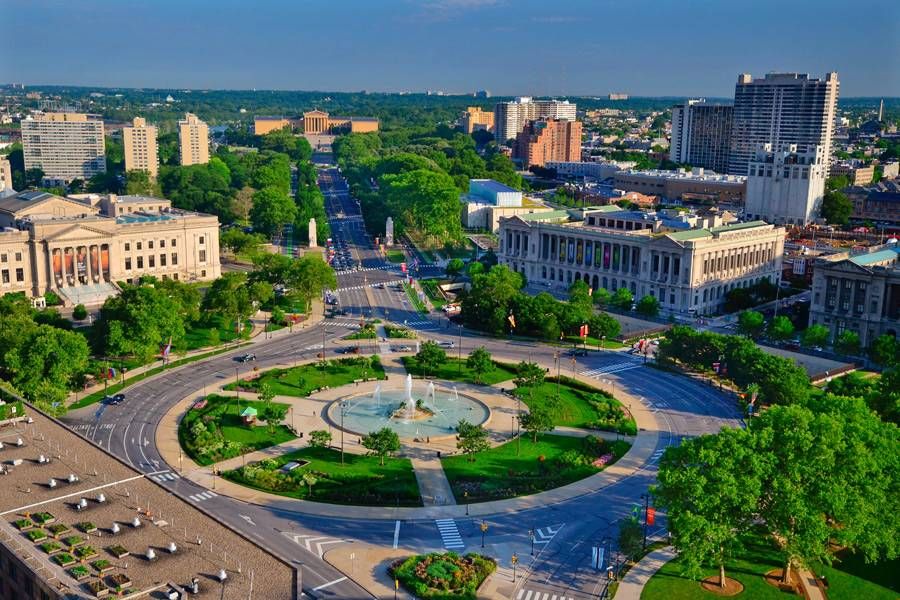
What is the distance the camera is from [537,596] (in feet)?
191

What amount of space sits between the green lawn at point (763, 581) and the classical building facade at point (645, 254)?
8104 cm

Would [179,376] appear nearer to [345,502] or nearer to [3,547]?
[345,502]

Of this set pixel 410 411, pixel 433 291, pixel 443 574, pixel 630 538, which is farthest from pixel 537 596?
pixel 433 291

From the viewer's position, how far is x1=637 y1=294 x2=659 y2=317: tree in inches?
5276

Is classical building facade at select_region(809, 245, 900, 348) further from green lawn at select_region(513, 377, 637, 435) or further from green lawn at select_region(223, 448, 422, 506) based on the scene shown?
green lawn at select_region(223, 448, 422, 506)

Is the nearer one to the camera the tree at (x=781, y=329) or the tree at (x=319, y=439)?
the tree at (x=319, y=439)

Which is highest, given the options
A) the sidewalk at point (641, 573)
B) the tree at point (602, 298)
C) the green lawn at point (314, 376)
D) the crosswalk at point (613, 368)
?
the tree at point (602, 298)

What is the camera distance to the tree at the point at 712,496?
2170 inches

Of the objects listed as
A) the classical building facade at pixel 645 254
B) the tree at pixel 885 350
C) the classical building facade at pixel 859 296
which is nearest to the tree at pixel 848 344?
the tree at pixel 885 350

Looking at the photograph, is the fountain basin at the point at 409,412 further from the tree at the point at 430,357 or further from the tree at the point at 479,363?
the tree at the point at 430,357

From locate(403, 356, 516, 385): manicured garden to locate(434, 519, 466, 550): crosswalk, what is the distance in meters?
35.9

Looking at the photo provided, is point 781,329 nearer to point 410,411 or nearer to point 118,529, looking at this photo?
point 410,411

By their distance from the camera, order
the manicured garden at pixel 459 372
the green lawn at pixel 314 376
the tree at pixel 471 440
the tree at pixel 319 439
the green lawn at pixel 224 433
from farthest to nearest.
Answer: the manicured garden at pixel 459 372 < the green lawn at pixel 314 376 < the tree at pixel 319 439 < the green lawn at pixel 224 433 < the tree at pixel 471 440

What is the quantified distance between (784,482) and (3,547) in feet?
150
